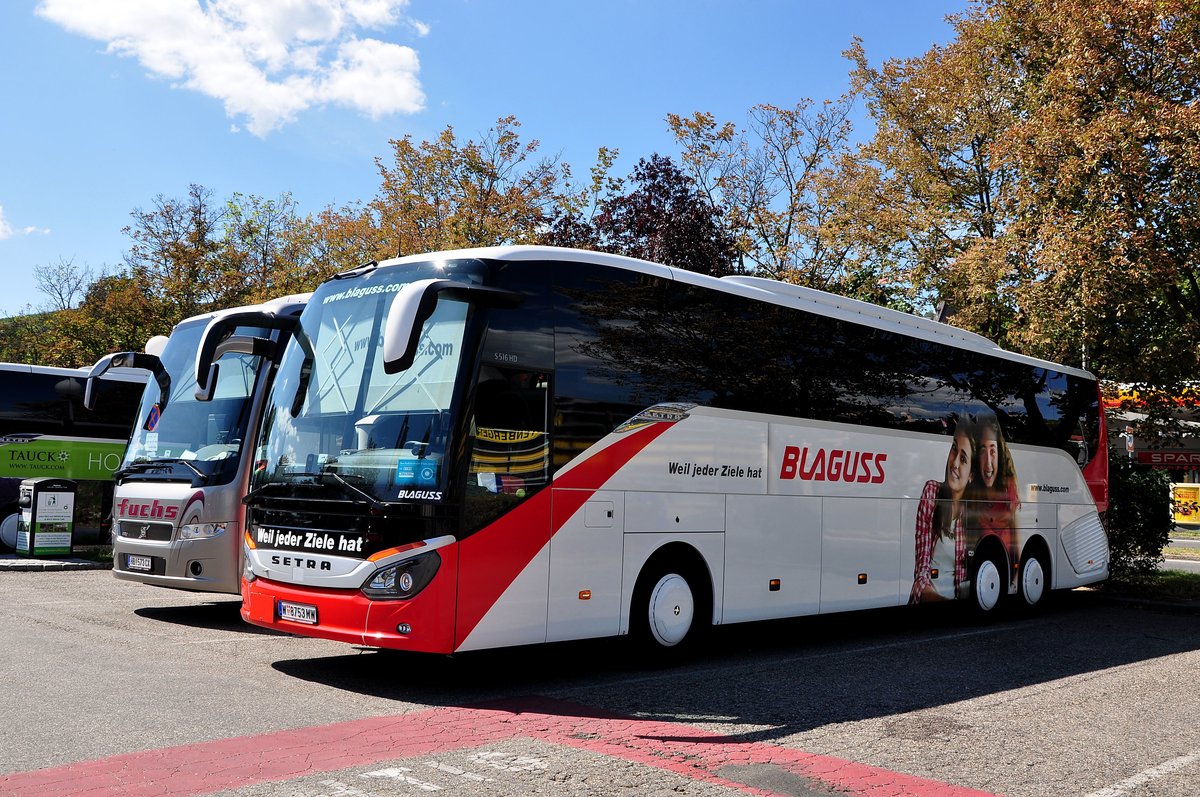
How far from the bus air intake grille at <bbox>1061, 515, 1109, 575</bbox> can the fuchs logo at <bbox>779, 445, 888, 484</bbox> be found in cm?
547

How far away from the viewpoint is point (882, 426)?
482 inches

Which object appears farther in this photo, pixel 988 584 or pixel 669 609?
pixel 988 584

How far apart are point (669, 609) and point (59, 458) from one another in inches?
576

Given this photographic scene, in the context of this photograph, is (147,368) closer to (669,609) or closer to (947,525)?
(669,609)

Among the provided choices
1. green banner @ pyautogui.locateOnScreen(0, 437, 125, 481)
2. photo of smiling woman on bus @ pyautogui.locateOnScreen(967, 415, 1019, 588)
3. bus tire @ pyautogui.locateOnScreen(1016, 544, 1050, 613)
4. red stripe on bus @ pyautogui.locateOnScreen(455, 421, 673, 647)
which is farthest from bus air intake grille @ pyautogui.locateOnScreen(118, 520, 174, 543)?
bus tire @ pyautogui.locateOnScreen(1016, 544, 1050, 613)

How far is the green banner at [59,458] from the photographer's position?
19297 mm

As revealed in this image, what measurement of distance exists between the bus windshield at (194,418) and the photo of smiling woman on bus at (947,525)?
313 inches

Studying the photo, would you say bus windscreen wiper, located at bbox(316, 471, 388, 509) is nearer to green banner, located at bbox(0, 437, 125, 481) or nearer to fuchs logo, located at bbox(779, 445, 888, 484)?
fuchs logo, located at bbox(779, 445, 888, 484)

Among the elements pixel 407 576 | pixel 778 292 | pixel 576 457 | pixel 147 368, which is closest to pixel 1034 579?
pixel 778 292

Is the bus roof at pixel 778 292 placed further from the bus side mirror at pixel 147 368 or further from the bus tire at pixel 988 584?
the bus side mirror at pixel 147 368

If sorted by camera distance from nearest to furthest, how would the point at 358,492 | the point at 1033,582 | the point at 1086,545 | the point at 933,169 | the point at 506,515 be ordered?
the point at 358,492 → the point at 506,515 → the point at 1033,582 → the point at 1086,545 → the point at 933,169

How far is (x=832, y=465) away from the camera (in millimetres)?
11531

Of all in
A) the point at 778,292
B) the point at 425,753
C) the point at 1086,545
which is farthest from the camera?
the point at 1086,545

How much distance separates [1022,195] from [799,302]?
647 cm
